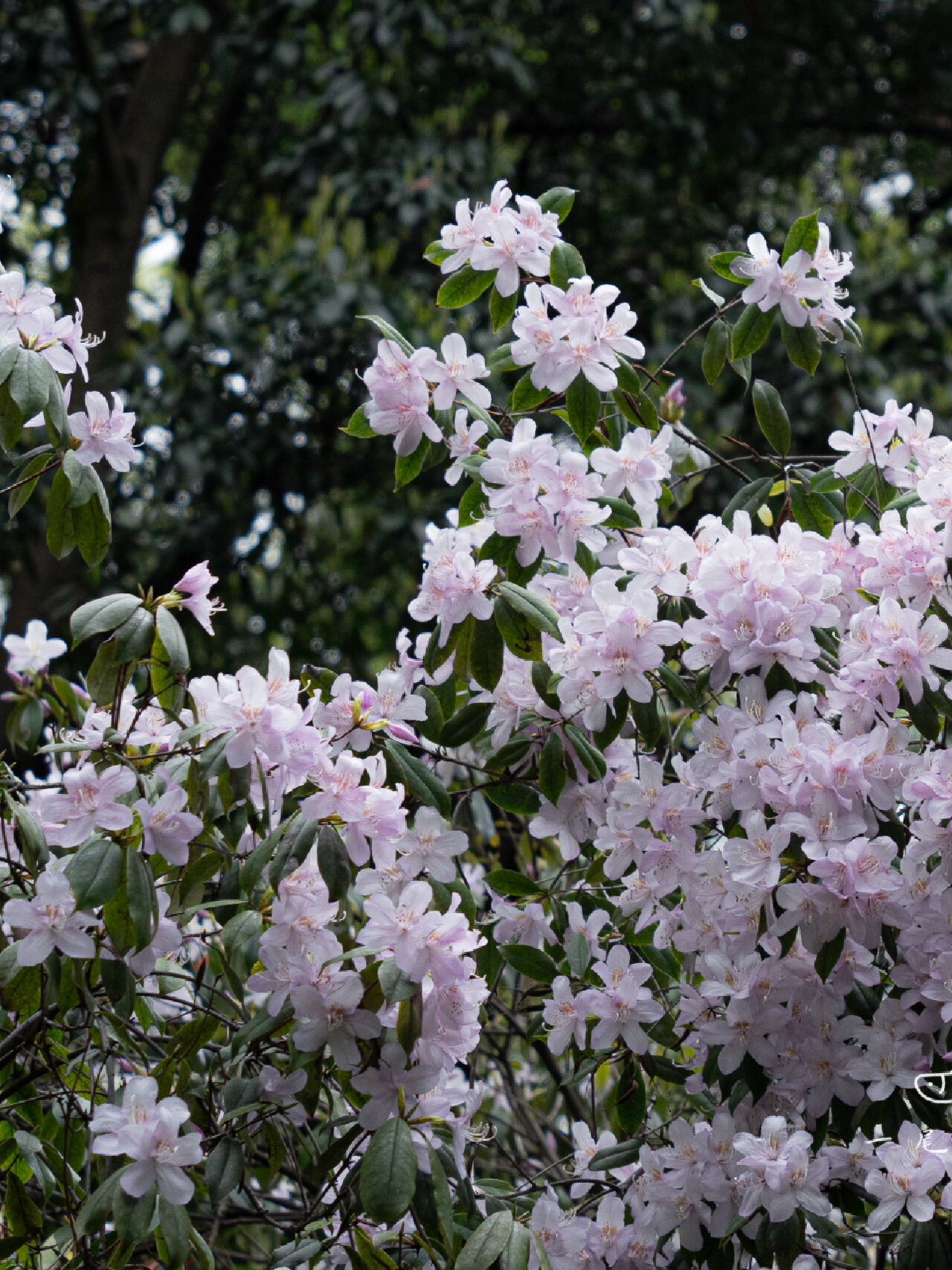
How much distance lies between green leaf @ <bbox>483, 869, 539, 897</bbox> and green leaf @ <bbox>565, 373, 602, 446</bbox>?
43 cm

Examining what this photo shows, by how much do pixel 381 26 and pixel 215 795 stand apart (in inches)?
123

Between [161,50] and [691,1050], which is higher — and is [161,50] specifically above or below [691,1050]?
above

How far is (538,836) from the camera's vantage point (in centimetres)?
124

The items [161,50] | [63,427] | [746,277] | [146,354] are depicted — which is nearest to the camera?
[63,427]

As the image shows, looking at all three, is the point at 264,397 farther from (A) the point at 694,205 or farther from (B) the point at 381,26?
(A) the point at 694,205

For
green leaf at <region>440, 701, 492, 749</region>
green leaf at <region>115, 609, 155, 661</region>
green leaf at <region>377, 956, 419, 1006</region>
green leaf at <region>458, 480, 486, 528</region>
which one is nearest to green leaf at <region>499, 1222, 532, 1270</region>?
green leaf at <region>377, 956, 419, 1006</region>

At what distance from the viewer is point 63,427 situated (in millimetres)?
1121

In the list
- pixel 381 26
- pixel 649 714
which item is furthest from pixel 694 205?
pixel 649 714

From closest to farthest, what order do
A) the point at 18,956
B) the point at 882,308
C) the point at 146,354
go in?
the point at 18,956, the point at 146,354, the point at 882,308

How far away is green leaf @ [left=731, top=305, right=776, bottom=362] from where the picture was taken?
1.32 meters

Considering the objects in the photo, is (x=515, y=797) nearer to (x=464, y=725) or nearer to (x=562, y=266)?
(x=464, y=725)

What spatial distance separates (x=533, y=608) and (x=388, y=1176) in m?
0.48

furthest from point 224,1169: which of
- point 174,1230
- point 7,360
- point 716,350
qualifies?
point 716,350

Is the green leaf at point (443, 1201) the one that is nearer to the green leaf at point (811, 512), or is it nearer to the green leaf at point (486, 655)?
the green leaf at point (486, 655)
